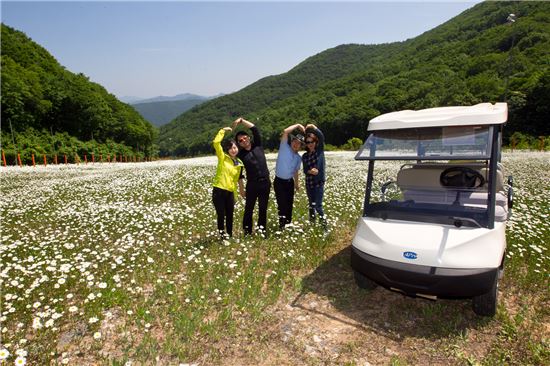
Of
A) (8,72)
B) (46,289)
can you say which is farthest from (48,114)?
(46,289)

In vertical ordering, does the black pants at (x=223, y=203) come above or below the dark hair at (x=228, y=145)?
below

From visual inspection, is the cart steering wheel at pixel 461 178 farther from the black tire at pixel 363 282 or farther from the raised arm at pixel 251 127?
the raised arm at pixel 251 127

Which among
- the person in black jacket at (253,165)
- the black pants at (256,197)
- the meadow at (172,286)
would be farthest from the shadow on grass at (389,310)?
the person in black jacket at (253,165)

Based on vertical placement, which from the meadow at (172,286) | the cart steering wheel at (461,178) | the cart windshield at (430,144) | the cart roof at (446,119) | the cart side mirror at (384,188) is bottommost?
the meadow at (172,286)

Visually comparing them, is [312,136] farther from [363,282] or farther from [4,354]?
[4,354]

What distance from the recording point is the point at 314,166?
7227mm

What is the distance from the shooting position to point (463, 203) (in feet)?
17.3

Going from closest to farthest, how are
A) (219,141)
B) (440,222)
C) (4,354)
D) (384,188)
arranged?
(4,354) → (440,222) → (384,188) → (219,141)

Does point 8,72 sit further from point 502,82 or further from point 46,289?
point 502,82

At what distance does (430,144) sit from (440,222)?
1176 millimetres

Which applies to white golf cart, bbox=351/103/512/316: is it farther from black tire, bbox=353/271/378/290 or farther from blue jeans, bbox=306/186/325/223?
blue jeans, bbox=306/186/325/223

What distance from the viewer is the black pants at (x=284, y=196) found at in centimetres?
727

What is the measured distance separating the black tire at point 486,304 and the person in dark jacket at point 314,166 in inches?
143

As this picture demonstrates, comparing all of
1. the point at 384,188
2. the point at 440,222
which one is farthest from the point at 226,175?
the point at 440,222
